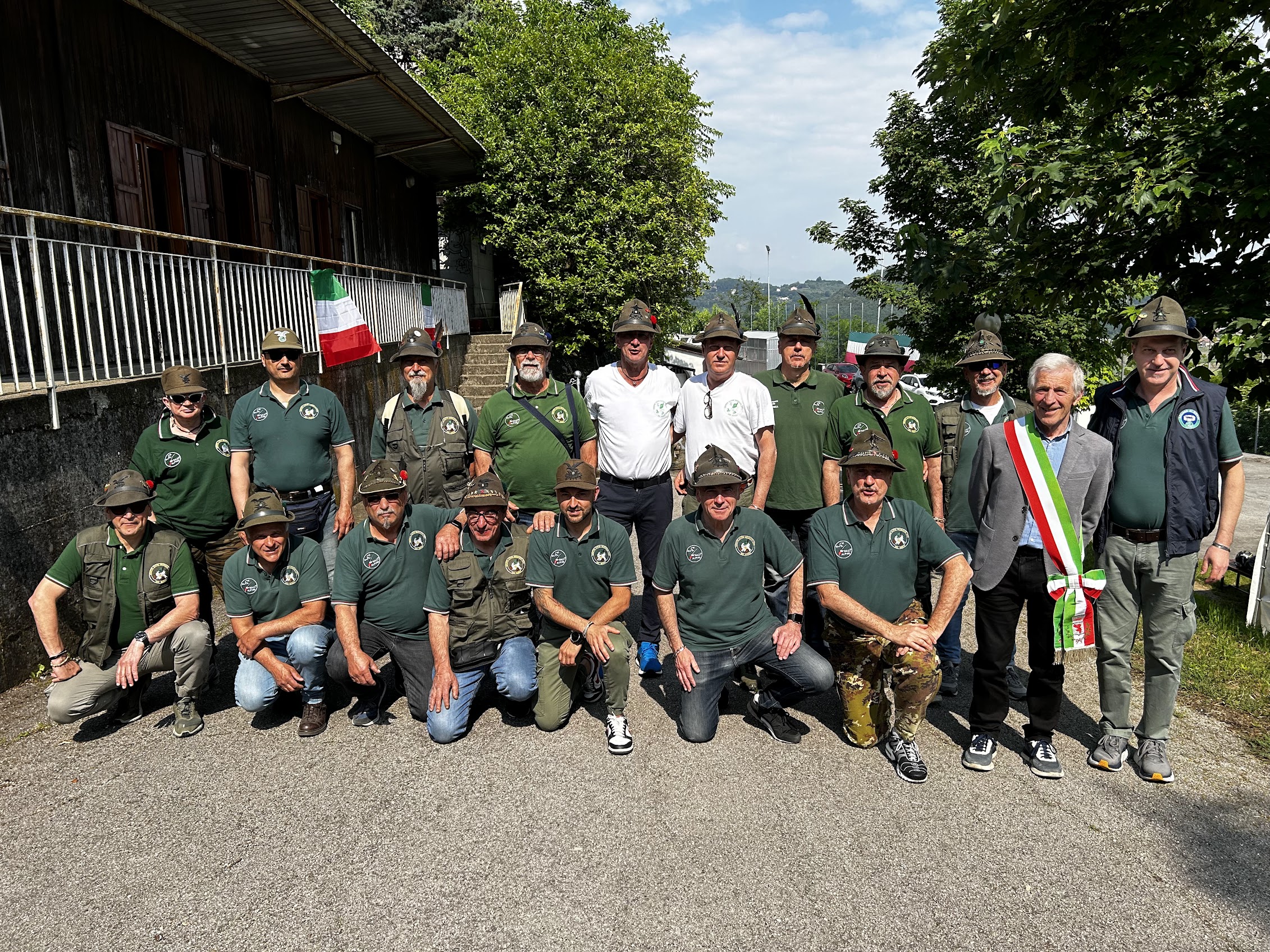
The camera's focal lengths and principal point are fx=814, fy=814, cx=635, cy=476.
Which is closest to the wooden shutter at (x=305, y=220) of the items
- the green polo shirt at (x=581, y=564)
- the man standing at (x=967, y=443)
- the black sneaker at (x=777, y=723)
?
the green polo shirt at (x=581, y=564)

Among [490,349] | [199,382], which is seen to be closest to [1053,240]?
[199,382]

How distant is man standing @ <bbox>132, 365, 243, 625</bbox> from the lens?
190 inches

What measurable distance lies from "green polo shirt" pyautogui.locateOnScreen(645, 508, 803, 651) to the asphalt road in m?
0.58

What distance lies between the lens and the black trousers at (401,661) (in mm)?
4539

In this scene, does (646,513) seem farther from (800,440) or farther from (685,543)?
(800,440)

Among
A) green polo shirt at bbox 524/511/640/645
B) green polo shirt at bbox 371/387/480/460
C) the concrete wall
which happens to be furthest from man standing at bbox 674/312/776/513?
the concrete wall

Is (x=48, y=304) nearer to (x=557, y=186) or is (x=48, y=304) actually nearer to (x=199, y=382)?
(x=199, y=382)

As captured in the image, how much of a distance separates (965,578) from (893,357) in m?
1.45

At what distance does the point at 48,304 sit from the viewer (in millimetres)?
7180

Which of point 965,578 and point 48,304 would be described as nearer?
point 965,578

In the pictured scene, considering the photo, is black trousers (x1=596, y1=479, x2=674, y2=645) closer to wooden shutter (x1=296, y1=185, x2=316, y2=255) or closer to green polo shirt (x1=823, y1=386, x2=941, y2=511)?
green polo shirt (x1=823, y1=386, x2=941, y2=511)

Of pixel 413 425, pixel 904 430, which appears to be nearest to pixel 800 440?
pixel 904 430

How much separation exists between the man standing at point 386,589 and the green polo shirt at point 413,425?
73 centimetres

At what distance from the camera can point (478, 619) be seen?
15.0 ft
